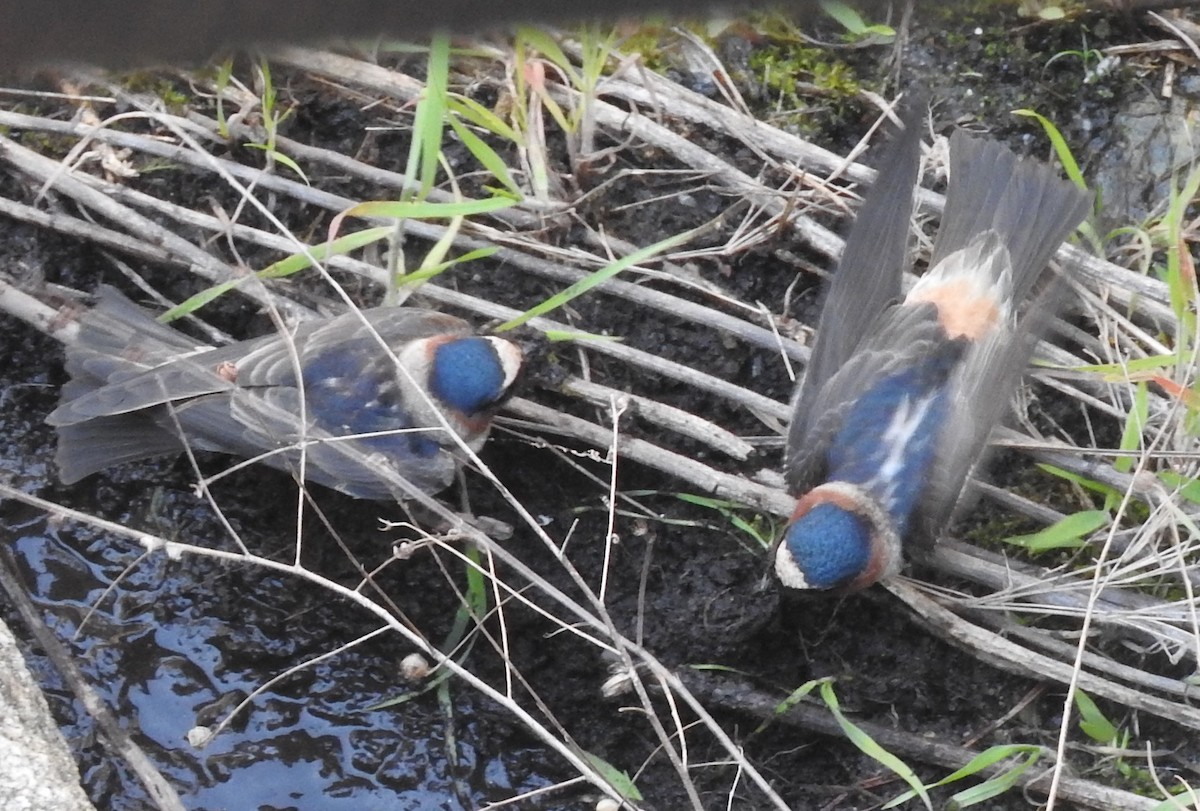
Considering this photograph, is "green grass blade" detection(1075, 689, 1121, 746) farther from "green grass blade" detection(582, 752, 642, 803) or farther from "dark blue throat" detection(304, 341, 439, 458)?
"dark blue throat" detection(304, 341, 439, 458)

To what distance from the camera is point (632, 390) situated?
9.01 feet

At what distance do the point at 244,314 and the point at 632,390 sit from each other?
96 cm

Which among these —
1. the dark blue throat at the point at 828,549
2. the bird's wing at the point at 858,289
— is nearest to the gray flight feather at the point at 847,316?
the bird's wing at the point at 858,289

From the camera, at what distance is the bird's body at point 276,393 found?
8.24ft

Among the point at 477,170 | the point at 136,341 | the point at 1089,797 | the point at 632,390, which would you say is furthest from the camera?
the point at 477,170

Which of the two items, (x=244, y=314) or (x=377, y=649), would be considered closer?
Answer: (x=377, y=649)

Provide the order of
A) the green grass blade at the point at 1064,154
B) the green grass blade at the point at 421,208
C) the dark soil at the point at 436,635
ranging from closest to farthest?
1. the green grass blade at the point at 421,208
2. the dark soil at the point at 436,635
3. the green grass blade at the point at 1064,154

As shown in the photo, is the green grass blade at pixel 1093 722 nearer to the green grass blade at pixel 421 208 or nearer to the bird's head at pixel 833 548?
the bird's head at pixel 833 548

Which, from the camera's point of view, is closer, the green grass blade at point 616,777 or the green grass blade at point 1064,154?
the green grass blade at point 616,777

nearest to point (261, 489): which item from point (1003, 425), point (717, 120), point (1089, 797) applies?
point (717, 120)

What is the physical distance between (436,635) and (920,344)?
1304mm

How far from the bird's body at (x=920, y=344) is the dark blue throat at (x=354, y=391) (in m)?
0.92

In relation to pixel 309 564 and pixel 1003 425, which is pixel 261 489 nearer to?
pixel 309 564

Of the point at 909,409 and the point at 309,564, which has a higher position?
the point at 909,409
